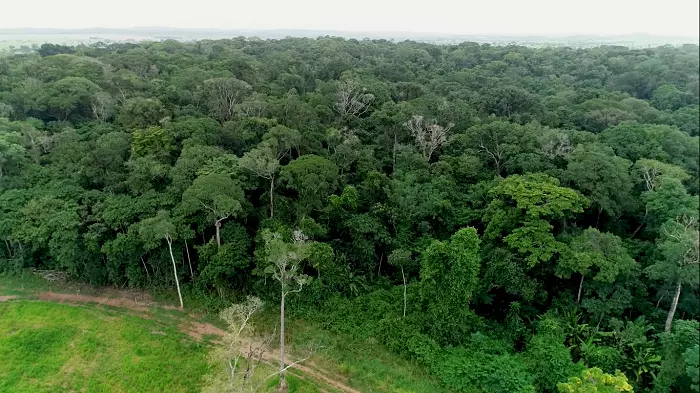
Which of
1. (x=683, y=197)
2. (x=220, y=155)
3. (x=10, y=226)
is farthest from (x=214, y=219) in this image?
(x=683, y=197)

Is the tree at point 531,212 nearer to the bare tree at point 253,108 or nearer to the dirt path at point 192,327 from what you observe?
the dirt path at point 192,327

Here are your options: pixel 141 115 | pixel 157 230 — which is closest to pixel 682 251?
pixel 157 230

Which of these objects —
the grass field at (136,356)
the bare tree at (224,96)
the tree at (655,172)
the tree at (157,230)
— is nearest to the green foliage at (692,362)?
the grass field at (136,356)

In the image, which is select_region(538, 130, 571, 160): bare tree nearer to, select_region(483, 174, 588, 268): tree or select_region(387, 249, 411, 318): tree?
select_region(483, 174, 588, 268): tree

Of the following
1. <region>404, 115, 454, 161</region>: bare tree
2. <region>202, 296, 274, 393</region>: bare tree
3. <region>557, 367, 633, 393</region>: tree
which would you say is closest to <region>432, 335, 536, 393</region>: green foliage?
<region>557, 367, 633, 393</region>: tree

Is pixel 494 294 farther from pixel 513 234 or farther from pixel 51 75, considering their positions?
pixel 51 75

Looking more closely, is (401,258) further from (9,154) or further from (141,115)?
(9,154)
